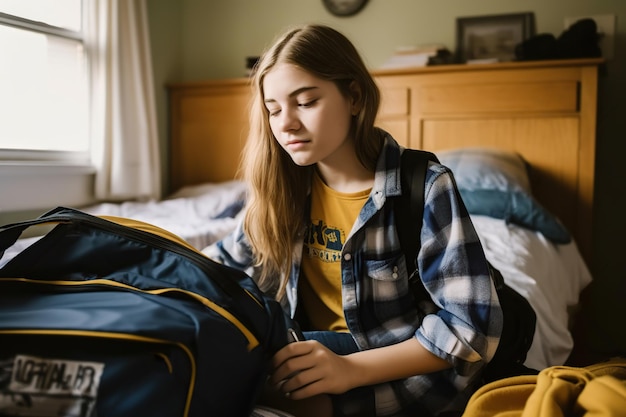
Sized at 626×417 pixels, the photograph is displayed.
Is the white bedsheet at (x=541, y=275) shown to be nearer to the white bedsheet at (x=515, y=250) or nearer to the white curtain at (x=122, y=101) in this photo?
the white bedsheet at (x=515, y=250)

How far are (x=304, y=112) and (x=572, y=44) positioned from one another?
196 centimetres

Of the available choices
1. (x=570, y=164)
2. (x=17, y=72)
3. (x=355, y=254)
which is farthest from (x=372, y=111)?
(x=17, y=72)

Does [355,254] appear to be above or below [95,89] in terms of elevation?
below

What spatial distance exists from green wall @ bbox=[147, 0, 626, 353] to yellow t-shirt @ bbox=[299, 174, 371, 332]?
6.34 ft

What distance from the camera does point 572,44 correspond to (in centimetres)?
250

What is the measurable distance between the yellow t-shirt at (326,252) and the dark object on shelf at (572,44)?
6.09 feet

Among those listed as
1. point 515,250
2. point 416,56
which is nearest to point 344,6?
point 416,56

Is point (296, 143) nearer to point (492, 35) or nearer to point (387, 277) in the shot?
point (387, 277)

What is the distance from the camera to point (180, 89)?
10.9 feet

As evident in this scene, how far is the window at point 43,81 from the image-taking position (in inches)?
96.7

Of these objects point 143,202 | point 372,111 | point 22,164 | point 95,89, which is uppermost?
point 95,89

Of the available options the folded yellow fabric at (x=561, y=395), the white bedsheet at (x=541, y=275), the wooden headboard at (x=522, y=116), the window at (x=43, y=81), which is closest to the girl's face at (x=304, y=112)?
the folded yellow fabric at (x=561, y=395)

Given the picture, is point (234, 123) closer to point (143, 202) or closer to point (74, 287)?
point (143, 202)

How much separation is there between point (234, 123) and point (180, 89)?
416 mm
